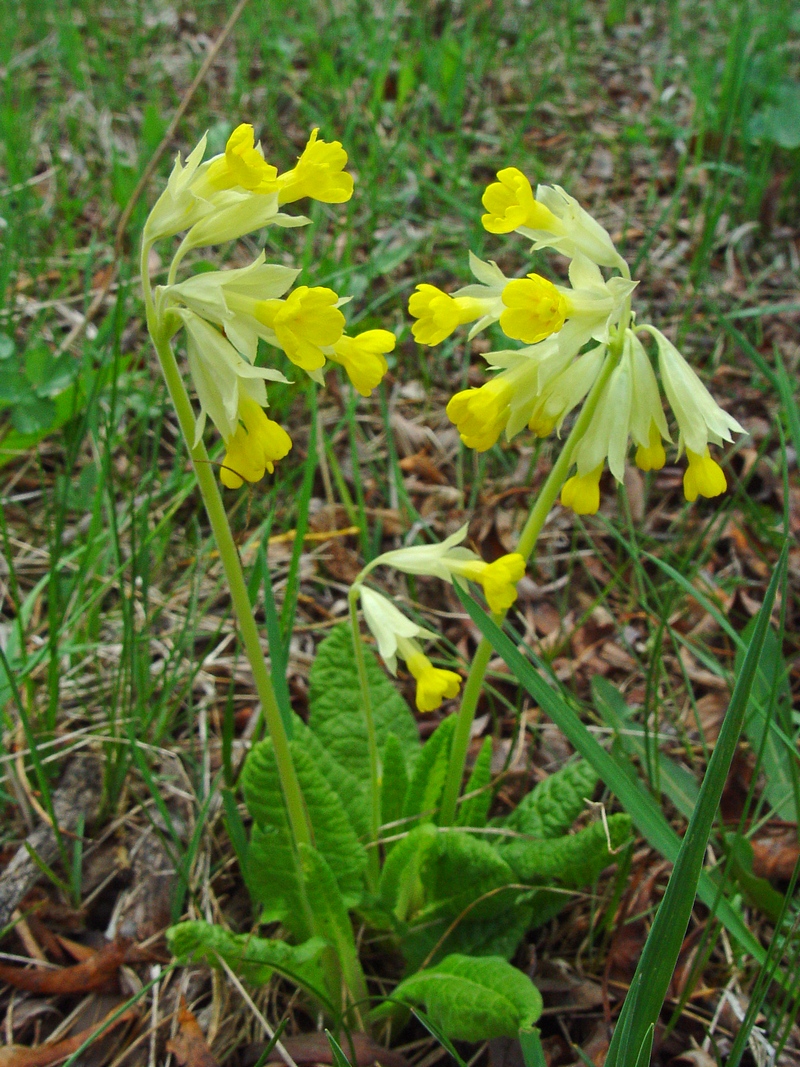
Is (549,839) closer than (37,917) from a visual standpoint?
Yes

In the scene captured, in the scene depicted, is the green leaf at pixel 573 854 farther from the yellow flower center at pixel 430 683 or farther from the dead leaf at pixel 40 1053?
the dead leaf at pixel 40 1053

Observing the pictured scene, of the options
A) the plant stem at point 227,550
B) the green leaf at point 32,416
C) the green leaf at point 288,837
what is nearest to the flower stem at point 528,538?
the green leaf at point 288,837

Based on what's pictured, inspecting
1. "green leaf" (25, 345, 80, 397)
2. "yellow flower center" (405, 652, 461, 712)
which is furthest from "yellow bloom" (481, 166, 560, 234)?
"green leaf" (25, 345, 80, 397)

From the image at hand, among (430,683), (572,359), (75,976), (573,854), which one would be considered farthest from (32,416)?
(573,854)

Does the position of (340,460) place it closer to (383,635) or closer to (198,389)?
(383,635)

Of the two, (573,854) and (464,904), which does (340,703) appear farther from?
(573,854)

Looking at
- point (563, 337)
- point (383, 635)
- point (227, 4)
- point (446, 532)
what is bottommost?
point (446, 532)

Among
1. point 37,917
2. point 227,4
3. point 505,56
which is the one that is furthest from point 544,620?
point 227,4
